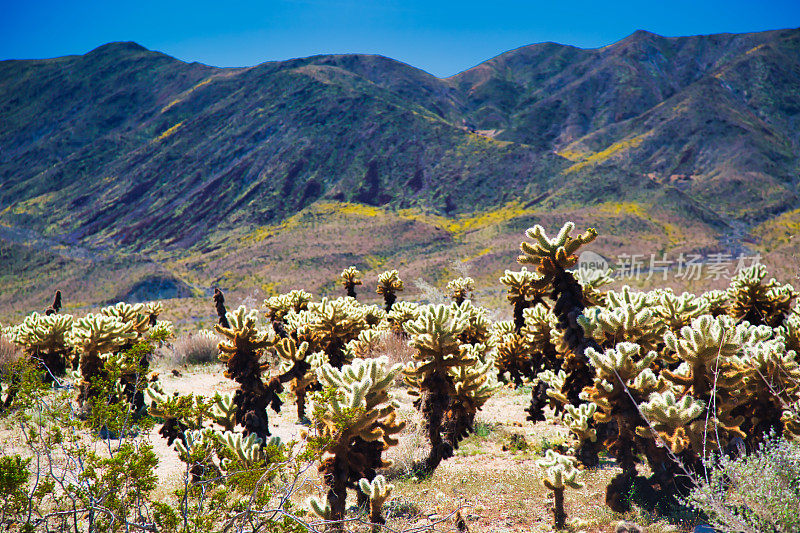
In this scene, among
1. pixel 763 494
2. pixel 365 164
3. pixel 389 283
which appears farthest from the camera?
pixel 365 164

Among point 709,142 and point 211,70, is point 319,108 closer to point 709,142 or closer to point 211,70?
point 211,70

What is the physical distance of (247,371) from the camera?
21.0 feet

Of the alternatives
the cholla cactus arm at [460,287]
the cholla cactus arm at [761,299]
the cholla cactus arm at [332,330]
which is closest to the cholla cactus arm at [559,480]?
the cholla cactus arm at [332,330]

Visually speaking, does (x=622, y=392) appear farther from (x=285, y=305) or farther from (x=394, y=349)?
(x=285, y=305)

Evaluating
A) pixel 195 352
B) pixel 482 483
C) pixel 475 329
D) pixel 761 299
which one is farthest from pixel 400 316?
pixel 761 299

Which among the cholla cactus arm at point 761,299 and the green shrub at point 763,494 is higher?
the cholla cactus arm at point 761,299

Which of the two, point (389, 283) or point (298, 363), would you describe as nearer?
point (298, 363)

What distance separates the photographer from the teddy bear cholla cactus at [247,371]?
6.29m

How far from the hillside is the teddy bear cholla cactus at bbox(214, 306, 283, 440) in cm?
4256

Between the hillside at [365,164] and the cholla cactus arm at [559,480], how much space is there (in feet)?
142

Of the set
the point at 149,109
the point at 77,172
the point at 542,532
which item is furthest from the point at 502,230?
the point at 149,109

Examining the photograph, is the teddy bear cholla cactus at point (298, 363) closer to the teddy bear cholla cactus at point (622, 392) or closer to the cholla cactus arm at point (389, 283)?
the teddy bear cholla cactus at point (622, 392)

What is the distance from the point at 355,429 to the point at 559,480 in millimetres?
1987

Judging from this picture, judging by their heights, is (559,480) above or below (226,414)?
below
